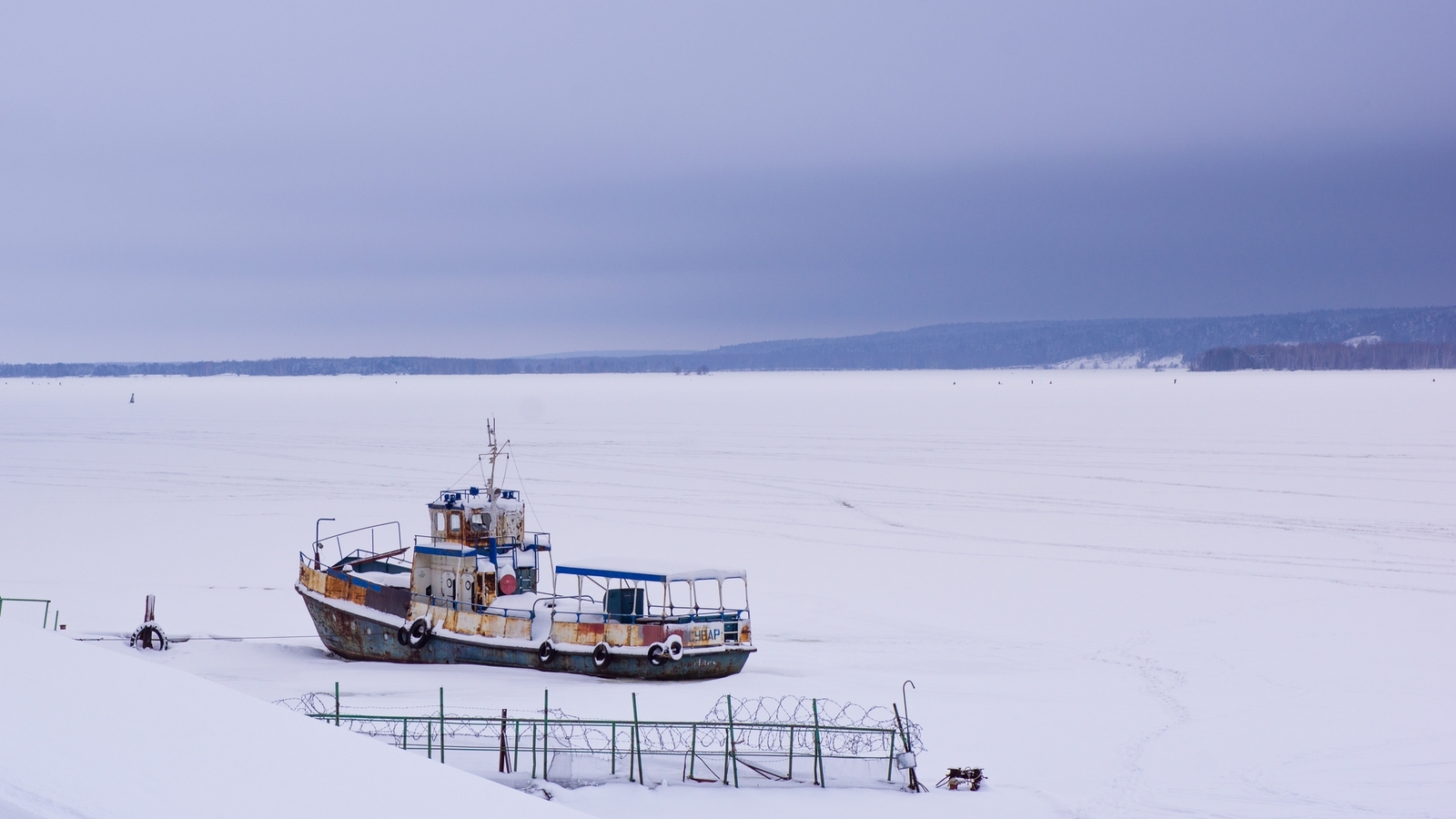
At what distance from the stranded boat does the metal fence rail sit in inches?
202

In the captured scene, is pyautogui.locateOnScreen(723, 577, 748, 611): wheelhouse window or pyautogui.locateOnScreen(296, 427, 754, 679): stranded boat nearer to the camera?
pyautogui.locateOnScreen(296, 427, 754, 679): stranded boat

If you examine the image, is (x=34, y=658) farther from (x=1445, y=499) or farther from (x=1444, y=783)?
(x=1445, y=499)

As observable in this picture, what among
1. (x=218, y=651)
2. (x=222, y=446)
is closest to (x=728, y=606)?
(x=218, y=651)

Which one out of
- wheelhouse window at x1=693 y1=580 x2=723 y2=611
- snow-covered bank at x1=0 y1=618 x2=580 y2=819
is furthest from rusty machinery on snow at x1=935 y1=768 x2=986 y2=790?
wheelhouse window at x1=693 y1=580 x2=723 y2=611

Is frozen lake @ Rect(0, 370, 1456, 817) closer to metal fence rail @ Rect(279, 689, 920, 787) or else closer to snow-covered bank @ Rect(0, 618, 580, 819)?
metal fence rail @ Rect(279, 689, 920, 787)

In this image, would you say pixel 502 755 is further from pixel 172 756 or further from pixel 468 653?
pixel 468 653

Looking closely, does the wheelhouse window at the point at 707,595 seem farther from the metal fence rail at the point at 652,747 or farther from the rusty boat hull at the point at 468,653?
the metal fence rail at the point at 652,747

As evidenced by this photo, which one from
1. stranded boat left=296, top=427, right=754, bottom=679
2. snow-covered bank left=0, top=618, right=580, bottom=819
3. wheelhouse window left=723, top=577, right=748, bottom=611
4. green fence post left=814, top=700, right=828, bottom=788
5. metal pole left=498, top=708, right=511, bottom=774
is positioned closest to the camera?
snow-covered bank left=0, top=618, right=580, bottom=819

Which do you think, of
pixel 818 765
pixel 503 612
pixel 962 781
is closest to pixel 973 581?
pixel 503 612

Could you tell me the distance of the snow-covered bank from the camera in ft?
22.9

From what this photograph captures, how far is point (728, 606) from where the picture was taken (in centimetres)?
3147

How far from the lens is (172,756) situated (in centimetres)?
800

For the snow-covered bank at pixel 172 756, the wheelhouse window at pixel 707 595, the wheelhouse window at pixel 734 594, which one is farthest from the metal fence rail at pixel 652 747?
the wheelhouse window at pixel 707 595

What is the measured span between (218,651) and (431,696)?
597 centimetres
